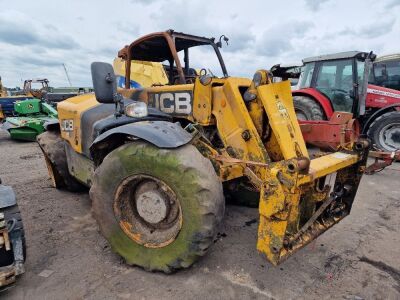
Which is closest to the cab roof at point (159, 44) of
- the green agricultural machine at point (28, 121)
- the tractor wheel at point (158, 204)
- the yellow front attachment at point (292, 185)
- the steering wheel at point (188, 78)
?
the steering wheel at point (188, 78)

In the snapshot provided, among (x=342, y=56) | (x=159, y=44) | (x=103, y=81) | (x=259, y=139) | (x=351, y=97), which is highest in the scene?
(x=342, y=56)

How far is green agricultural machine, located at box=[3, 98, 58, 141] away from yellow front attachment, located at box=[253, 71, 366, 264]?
26.1ft

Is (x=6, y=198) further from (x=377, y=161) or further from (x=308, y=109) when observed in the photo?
(x=308, y=109)

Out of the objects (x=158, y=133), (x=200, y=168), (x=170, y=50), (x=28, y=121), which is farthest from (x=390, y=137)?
(x=28, y=121)

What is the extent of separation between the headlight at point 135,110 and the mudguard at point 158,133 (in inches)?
5.0

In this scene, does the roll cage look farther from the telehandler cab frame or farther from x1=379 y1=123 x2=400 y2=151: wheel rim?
x1=379 y1=123 x2=400 y2=151: wheel rim

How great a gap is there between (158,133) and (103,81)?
70 centimetres

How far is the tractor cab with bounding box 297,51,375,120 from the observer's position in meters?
7.57

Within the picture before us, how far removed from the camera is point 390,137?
7.38 meters

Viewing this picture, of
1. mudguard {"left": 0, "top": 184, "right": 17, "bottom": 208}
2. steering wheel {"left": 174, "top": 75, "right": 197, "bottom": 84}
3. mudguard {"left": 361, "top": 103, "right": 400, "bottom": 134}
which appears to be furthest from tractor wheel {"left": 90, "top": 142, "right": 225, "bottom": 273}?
mudguard {"left": 361, "top": 103, "right": 400, "bottom": 134}

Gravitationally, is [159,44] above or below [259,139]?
above

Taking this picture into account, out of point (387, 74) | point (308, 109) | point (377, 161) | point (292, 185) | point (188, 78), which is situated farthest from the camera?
point (387, 74)

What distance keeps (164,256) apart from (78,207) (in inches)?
79.3

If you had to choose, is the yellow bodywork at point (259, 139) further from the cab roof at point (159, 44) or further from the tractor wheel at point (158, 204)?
the cab roof at point (159, 44)
